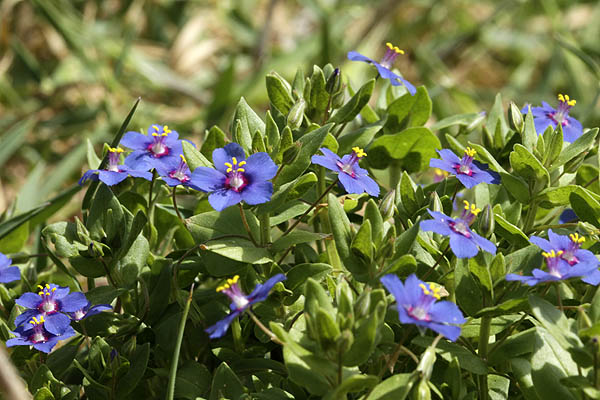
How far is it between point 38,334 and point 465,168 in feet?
2.15

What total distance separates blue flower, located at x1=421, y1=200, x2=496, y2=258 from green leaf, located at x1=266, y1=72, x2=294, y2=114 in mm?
337

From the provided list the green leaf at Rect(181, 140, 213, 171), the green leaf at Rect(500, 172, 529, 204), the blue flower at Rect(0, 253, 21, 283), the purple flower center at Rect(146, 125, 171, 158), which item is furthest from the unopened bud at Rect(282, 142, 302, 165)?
the blue flower at Rect(0, 253, 21, 283)

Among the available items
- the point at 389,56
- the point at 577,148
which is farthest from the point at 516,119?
the point at 389,56

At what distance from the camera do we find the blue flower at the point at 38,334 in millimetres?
986

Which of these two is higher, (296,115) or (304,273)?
(296,115)

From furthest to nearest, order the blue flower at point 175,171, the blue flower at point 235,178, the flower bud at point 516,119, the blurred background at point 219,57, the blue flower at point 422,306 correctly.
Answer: the blurred background at point 219,57
the flower bud at point 516,119
the blue flower at point 175,171
the blue flower at point 235,178
the blue flower at point 422,306

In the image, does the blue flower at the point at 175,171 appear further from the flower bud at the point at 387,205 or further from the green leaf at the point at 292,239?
the flower bud at the point at 387,205

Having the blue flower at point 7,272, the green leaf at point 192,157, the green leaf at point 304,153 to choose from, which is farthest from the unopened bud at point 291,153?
Answer: the blue flower at point 7,272

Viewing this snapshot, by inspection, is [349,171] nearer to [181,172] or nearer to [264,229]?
[264,229]

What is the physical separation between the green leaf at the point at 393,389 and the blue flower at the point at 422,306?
0.24 ft

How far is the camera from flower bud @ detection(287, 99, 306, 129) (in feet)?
3.47

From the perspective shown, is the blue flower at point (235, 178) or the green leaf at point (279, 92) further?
the green leaf at point (279, 92)

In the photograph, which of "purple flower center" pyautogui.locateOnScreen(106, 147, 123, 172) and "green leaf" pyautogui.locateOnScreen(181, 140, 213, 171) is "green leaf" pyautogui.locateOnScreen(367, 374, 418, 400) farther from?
"purple flower center" pyautogui.locateOnScreen(106, 147, 123, 172)

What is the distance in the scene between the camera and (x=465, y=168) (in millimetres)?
1058
